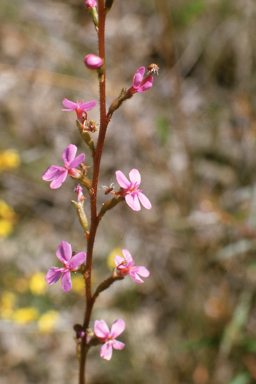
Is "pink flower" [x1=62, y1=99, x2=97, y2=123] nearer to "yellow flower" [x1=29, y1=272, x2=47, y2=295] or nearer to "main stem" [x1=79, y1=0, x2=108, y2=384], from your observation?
"main stem" [x1=79, y1=0, x2=108, y2=384]

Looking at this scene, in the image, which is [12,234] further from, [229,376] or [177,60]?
[177,60]

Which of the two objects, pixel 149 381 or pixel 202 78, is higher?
pixel 202 78

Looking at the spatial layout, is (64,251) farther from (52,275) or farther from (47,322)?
(47,322)

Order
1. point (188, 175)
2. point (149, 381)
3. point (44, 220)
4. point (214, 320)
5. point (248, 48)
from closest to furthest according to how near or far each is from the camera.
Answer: point (149, 381) < point (214, 320) < point (188, 175) < point (44, 220) < point (248, 48)

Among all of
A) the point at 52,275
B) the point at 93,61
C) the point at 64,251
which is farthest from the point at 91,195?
the point at 93,61

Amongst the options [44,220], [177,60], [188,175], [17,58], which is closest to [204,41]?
[177,60]

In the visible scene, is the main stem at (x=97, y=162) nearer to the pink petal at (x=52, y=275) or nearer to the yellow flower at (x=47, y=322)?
the pink petal at (x=52, y=275)

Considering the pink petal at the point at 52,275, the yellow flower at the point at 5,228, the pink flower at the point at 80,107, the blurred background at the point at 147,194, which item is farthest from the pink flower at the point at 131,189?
the yellow flower at the point at 5,228

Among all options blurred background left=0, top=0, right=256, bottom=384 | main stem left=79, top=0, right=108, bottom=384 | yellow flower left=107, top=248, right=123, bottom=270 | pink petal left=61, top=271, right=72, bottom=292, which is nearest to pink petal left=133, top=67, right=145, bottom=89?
main stem left=79, top=0, right=108, bottom=384
